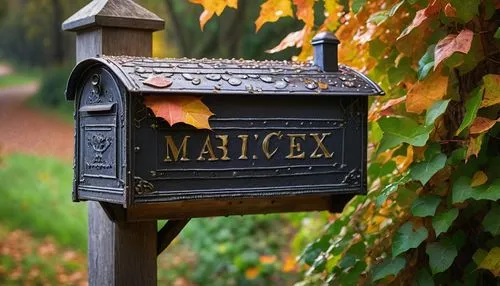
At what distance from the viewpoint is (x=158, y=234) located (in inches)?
97.5

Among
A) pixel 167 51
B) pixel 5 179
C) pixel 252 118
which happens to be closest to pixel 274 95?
pixel 252 118

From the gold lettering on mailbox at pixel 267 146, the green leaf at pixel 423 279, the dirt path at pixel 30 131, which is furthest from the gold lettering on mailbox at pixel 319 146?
the dirt path at pixel 30 131

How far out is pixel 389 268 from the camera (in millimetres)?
2355

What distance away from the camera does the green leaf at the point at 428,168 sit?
7.19 feet

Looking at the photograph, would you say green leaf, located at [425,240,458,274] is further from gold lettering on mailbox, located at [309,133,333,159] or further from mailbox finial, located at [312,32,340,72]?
mailbox finial, located at [312,32,340,72]

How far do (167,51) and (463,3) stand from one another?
14.0m

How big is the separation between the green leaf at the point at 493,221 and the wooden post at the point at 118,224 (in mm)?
1019

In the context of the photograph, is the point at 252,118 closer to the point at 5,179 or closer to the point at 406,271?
the point at 406,271

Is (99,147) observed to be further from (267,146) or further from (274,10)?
(274,10)

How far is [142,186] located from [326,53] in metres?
0.77

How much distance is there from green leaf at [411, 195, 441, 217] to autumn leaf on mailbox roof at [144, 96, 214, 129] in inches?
27.1

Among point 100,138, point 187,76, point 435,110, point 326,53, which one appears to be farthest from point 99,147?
point 435,110

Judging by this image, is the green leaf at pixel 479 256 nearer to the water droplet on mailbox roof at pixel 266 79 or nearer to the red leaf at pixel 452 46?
the red leaf at pixel 452 46

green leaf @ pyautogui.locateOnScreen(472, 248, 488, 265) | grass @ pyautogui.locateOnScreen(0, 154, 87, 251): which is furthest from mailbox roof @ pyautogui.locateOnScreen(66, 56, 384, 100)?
grass @ pyautogui.locateOnScreen(0, 154, 87, 251)
